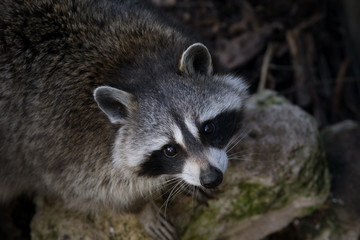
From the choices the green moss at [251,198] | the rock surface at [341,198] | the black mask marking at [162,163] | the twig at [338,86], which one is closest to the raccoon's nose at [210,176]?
the black mask marking at [162,163]

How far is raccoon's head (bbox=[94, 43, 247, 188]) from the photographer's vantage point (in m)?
3.19

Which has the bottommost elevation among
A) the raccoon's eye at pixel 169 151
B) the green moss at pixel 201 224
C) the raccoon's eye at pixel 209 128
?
the green moss at pixel 201 224

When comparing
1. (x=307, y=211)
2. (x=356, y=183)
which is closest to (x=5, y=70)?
(x=307, y=211)

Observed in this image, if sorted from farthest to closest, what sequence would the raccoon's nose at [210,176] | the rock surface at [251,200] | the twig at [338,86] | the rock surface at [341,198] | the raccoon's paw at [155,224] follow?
the twig at [338,86]
the rock surface at [341,198]
the rock surface at [251,200]
the raccoon's paw at [155,224]
the raccoon's nose at [210,176]

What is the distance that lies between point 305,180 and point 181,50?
5.25 ft

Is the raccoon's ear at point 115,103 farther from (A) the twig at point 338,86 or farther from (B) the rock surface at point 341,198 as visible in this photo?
(A) the twig at point 338,86

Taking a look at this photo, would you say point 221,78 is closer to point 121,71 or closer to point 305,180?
point 121,71

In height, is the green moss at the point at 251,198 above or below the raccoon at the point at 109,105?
below

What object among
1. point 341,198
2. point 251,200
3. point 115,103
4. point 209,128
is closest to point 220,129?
point 209,128

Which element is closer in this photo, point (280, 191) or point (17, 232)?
point (280, 191)

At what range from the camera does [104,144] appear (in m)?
3.51

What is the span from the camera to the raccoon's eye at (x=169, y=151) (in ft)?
10.6

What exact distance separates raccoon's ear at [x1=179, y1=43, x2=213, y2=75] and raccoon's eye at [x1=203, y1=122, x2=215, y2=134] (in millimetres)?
415

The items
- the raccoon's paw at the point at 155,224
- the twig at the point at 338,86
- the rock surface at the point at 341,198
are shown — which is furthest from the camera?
the twig at the point at 338,86
